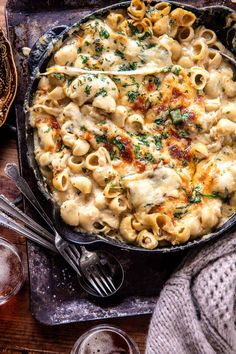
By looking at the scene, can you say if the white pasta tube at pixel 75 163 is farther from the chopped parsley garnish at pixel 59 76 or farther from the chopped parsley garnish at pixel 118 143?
the chopped parsley garnish at pixel 59 76

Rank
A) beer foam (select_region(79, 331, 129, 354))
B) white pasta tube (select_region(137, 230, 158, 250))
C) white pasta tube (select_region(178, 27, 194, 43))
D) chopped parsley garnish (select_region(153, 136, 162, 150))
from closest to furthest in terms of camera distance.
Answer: white pasta tube (select_region(137, 230, 158, 250))
chopped parsley garnish (select_region(153, 136, 162, 150))
white pasta tube (select_region(178, 27, 194, 43))
beer foam (select_region(79, 331, 129, 354))

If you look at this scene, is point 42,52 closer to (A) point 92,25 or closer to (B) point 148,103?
(A) point 92,25

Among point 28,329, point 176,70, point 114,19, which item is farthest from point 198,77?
point 28,329

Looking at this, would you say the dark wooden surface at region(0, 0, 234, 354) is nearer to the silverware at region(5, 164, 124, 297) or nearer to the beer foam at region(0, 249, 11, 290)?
the beer foam at region(0, 249, 11, 290)

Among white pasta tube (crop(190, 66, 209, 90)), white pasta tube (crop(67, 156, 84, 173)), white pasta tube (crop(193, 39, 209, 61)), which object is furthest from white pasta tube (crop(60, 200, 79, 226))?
white pasta tube (crop(193, 39, 209, 61))

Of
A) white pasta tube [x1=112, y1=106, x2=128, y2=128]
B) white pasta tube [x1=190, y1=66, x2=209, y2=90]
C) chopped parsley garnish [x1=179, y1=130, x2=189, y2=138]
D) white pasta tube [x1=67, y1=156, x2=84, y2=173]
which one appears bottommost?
white pasta tube [x1=67, y1=156, x2=84, y2=173]

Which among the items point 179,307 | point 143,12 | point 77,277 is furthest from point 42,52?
point 179,307
